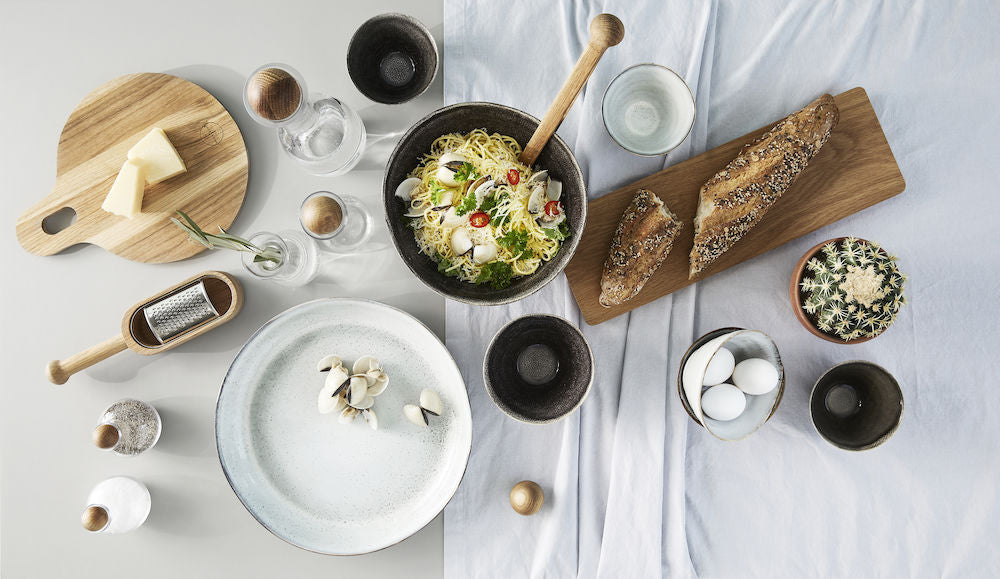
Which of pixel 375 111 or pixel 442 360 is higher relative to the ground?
pixel 375 111

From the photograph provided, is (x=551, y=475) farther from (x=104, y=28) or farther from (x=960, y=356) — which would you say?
(x=104, y=28)

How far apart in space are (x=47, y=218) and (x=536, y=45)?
1.90 metres

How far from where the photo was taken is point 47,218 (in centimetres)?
199

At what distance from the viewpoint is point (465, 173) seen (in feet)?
5.45

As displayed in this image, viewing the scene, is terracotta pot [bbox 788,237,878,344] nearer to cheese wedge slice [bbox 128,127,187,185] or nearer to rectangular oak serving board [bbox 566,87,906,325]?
rectangular oak serving board [bbox 566,87,906,325]

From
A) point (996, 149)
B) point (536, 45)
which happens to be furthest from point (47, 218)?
point (996, 149)

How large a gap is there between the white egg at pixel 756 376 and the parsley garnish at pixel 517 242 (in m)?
0.82

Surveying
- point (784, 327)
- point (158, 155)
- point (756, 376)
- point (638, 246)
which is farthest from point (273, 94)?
point (784, 327)

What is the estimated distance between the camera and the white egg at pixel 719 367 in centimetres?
175

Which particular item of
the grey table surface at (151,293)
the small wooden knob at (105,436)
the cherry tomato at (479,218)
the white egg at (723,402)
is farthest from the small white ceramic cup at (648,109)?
the small wooden knob at (105,436)

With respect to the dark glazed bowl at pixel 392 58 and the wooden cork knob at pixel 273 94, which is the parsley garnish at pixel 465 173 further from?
the wooden cork knob at pixel 273 94

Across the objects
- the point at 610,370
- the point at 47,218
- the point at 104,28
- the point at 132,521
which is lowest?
the point at 132,521

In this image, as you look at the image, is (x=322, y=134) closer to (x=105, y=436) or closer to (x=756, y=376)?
(x=105, y=436)

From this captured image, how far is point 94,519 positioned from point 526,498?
1.44 m
